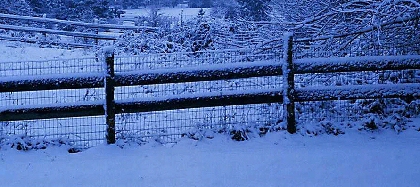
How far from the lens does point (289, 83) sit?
7109 millimetres

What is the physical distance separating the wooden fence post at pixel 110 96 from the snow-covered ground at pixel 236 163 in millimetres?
185

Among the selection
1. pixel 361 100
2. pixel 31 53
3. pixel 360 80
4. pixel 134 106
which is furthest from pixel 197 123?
pixel 31 53

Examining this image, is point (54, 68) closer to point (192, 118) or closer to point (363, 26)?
point (192, 118)

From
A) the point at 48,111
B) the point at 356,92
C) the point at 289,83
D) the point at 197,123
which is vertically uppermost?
the point at 289,83

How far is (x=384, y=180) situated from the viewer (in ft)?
18.0

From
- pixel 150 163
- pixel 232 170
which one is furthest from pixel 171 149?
pixel 232 170

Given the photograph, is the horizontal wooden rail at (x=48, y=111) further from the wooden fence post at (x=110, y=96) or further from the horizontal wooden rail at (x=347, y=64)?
the horizontal wooden rail at (x=347, y=64)

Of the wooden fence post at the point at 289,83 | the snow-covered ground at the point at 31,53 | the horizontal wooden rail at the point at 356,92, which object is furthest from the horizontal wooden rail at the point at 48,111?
the snow-covered ground at the point at 31,53

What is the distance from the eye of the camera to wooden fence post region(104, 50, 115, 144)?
22.1ft

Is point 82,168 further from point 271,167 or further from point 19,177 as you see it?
point 271,167

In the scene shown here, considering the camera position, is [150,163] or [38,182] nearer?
[38,182]

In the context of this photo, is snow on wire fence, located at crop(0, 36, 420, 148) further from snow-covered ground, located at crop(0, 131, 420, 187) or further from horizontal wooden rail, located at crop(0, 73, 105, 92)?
snow-covered ground, located at crop(0, 131, 420, 187)

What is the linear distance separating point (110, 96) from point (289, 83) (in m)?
2.43

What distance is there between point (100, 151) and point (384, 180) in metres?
3.51
